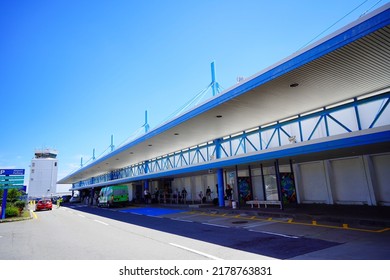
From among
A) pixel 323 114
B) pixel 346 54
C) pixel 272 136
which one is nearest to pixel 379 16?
pixel 346 54

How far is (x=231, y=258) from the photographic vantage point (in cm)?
627

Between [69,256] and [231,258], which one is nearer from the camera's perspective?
[231,258]

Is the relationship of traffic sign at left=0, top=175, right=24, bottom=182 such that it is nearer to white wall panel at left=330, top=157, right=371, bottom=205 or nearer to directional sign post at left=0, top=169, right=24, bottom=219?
directional sign post at left=0, top=169, right=24, bottom=219

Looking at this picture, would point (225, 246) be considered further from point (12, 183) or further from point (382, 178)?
point (12, 183)

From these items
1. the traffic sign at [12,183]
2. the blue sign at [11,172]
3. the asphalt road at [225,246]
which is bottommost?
the asphalt road at [225,246]

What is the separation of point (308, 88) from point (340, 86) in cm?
→ 153

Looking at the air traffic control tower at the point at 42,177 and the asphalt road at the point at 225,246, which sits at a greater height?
the air traffic control tower at the point at 42,177

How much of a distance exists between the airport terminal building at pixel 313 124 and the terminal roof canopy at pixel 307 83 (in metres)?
0.03

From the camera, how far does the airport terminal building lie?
9.10 metres

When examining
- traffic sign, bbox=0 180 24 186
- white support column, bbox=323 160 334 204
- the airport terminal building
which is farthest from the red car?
white support column, bbox=323 160 334 204

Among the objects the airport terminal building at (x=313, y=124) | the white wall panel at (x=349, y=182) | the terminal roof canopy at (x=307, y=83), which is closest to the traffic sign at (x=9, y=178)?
the airport terminal building at (x=313, y=124)

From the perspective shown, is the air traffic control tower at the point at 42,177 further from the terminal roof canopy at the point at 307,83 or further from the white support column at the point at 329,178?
the white support column at the point at 329,178

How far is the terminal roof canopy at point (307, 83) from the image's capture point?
318 inches
